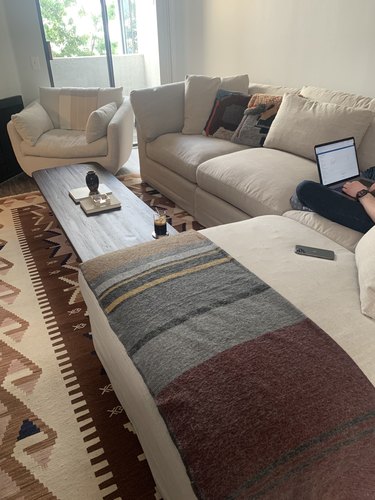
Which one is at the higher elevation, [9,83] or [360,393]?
[9,83]

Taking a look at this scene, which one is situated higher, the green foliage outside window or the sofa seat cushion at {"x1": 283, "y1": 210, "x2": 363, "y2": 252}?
the green foliage outside window


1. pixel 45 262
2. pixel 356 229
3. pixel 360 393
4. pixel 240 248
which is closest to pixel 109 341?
pixel 240 248

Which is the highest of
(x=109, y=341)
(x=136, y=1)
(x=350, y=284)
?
(x=136, y=1)

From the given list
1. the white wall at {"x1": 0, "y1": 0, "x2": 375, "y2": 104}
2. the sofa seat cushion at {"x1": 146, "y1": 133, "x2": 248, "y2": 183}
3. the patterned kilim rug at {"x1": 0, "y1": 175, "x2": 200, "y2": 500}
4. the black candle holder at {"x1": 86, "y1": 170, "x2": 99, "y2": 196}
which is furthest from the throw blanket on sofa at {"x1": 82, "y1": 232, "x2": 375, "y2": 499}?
the white wall at {"x1": 0, "y1": 0, "x2": 375, "y2": 104}

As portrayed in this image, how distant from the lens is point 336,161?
6.62 feet

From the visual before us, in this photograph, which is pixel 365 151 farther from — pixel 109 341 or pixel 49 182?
pixel 49 182

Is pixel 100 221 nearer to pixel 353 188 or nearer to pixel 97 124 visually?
pixel 353 188

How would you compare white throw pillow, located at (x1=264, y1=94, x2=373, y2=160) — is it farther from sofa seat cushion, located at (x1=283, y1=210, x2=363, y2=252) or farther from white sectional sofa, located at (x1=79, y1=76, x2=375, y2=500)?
sofa seat cushion, located at (x1=283, y1=210, x2=363, y2=252)

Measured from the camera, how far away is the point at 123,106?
140 inches

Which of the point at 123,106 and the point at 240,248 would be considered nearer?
the point at 240,248

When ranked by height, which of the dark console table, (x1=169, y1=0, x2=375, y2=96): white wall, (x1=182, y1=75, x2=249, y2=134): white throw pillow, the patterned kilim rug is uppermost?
(x1=169, y1=0, x2=375, y2=96): white wall

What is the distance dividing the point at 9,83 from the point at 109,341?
366 centimetres

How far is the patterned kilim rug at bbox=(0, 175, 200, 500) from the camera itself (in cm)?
122

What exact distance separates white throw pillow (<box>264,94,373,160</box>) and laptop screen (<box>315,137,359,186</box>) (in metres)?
0.16
